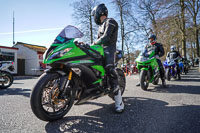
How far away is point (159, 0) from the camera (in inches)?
620

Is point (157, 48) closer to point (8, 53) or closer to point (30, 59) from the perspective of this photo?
point (8, 53)

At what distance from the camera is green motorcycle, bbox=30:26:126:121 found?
1904 mm

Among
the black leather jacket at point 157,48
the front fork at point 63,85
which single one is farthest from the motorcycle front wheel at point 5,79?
the black leather jacket at point 157,48

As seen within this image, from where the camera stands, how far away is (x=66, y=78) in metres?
2.11

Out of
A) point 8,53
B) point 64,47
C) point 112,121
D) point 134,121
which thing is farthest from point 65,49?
point 8,53

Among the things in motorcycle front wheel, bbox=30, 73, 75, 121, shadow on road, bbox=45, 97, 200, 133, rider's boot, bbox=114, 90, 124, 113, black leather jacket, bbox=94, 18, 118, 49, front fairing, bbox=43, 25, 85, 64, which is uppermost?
black leather jacket, bbox=94, 18, 118, 49

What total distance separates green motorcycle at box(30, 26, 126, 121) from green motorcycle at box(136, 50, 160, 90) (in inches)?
96.3

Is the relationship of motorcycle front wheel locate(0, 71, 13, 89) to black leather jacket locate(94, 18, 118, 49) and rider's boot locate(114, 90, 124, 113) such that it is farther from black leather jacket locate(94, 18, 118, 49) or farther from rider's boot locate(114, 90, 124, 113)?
rider's boot locate(114, 90, 124, 113)

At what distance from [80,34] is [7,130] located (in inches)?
63.8

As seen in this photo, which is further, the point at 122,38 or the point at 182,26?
the point at 122,38

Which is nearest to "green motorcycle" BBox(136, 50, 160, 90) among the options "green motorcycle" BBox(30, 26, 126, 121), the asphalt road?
the asphalt road

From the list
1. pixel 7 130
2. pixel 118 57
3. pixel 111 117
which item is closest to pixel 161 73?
pixel 118 57

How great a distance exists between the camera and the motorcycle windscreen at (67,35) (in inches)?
82.8

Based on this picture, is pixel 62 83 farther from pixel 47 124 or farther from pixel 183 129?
pixel 183 129
